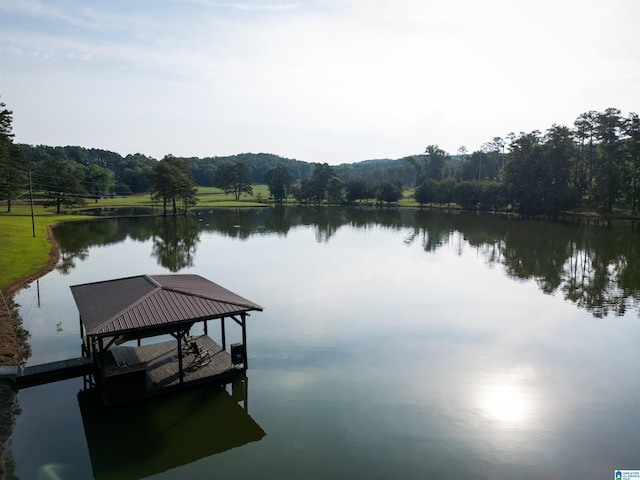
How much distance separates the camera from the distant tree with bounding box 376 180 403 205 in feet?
405

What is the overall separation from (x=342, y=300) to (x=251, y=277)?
28.3 feet

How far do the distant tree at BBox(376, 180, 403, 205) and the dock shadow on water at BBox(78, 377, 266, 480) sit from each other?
111 metres

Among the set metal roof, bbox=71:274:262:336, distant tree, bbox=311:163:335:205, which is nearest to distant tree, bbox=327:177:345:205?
distant tree, bbox=311:163:335:205

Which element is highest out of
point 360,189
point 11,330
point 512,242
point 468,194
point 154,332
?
point 360,189

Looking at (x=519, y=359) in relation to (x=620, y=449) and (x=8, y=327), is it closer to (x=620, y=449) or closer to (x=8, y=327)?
(x=620, y=449)

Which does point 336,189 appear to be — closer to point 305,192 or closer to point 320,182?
point 320,182

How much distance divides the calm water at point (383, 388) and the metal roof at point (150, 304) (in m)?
2.72

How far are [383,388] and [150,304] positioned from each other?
27.2 ft

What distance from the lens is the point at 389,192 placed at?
12350 cm

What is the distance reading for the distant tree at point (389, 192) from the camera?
405ft

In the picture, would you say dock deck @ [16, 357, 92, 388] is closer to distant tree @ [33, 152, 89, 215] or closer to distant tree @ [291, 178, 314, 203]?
distant tree @ [33, 152, 89, 215]

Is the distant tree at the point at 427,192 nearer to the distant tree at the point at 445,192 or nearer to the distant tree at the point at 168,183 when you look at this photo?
the distant tree at the point at 445,192

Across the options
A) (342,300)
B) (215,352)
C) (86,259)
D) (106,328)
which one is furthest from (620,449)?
(86,259)

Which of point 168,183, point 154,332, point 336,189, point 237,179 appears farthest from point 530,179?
point 154,332
